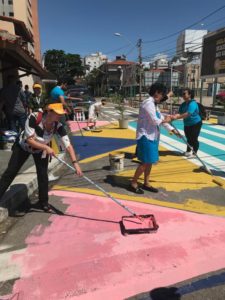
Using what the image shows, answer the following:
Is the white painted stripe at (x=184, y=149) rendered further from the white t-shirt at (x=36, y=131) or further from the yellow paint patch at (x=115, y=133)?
the white t-shirt at (x=36, y=131)

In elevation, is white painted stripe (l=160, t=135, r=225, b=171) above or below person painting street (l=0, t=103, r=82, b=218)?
below

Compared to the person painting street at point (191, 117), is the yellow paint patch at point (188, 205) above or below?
below

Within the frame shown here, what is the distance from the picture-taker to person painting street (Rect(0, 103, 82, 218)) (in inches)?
154

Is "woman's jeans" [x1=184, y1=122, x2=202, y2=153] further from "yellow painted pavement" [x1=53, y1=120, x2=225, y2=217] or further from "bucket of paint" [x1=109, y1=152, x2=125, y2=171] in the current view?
"bucket of paint" [x1=109, y1=152, x2=125, y2=171]

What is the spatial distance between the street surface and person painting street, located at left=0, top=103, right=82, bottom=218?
66cm

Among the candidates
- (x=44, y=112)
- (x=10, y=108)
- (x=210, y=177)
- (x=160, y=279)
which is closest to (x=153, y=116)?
(x=44, y=112)

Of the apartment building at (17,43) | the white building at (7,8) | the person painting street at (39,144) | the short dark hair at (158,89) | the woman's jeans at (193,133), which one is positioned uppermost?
the white building at (7,8)

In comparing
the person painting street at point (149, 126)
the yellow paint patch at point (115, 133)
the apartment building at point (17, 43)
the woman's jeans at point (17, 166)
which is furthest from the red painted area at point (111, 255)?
the yellow paint patch at point (115, 133)

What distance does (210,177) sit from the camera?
627 cm

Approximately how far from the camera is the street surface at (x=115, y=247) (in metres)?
2.94

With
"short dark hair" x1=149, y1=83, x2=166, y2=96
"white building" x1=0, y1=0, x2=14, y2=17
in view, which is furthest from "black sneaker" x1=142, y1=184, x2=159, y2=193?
"white building" x1=0, y1=0, x2=14, y2=17

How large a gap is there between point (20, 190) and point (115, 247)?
2.04m

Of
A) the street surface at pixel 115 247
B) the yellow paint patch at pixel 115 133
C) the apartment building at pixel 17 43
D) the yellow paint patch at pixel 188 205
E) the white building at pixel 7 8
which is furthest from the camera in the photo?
the white building at pixel 7 8

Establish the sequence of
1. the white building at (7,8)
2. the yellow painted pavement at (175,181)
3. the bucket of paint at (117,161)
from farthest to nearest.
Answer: the white building at (7,8)
the bucket of paint at (117,161)
the yellow painted pavement at (175,181)
